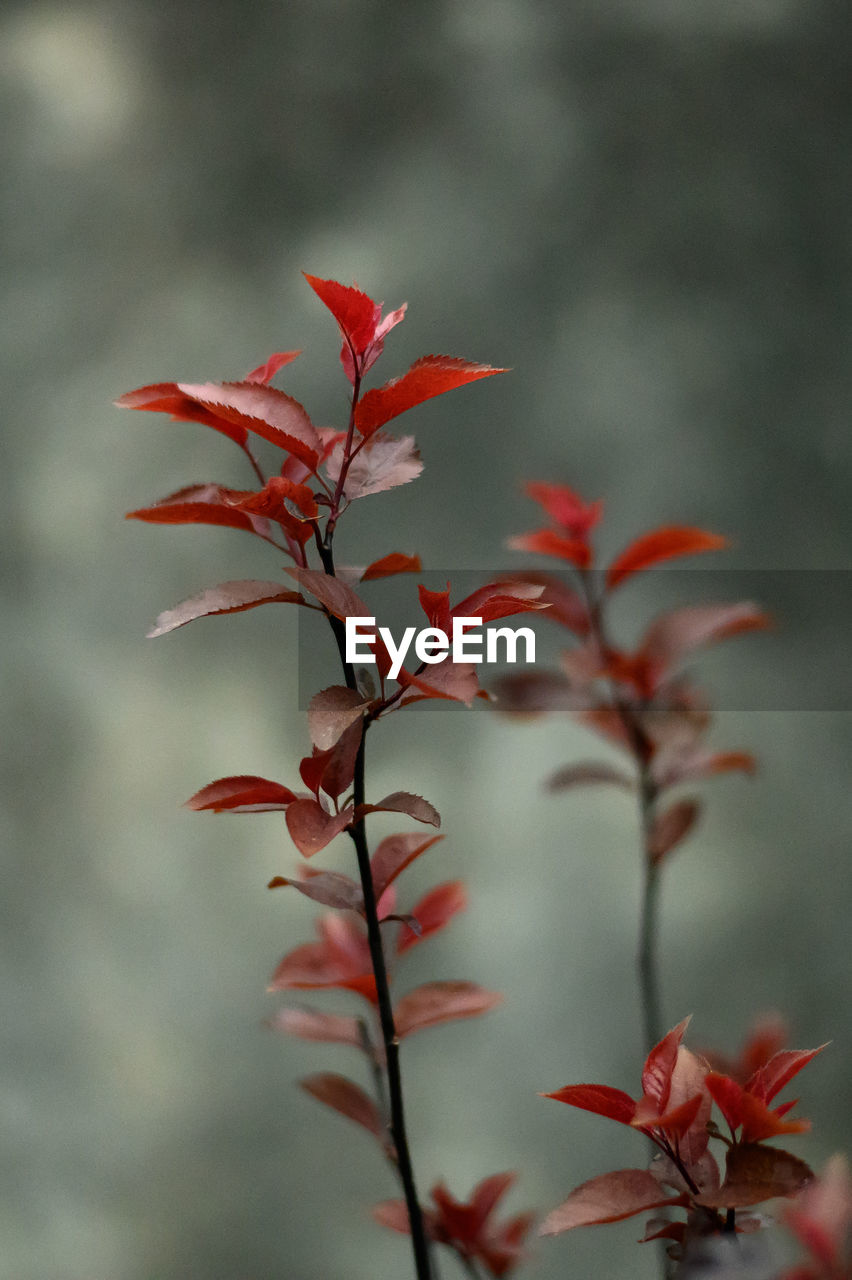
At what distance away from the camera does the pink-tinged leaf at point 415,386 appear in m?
0.41

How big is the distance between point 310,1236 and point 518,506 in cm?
A: 79

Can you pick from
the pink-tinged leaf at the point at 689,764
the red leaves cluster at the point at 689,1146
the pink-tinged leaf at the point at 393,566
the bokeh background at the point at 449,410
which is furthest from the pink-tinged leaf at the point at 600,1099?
the bokeh background at the point at 449,410

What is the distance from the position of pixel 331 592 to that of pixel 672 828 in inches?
15.8

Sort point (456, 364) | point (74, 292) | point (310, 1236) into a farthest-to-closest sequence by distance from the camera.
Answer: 1. point (74, 292)
2. point (310, 1236)
3. point (456, 364)

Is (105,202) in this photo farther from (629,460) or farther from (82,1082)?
(82,1082)

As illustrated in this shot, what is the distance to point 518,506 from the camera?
119 cm

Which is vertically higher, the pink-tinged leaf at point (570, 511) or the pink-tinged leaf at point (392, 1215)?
the pink-tinged leaf at point (570, 511)

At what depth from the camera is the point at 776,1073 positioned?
1.31ft

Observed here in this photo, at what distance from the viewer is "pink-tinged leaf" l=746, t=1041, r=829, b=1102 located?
1.28 feet

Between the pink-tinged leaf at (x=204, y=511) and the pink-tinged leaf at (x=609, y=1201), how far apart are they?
0.28 meters

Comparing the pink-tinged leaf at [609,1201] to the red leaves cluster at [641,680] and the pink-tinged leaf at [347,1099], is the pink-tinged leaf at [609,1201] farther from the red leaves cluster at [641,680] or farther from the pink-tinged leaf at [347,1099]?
the red leaves cluster at [641,680]

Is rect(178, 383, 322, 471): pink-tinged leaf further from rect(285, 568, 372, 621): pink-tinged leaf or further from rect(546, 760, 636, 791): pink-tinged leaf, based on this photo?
rect(546, 760, 636, 791): pink-tinged leaf

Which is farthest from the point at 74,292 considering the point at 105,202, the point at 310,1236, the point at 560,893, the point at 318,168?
the point at 310,1236

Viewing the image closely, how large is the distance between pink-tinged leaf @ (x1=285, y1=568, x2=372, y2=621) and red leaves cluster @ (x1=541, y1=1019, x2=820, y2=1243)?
192 millimetres
